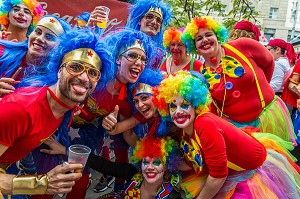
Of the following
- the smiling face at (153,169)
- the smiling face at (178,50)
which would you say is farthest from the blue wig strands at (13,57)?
the smiling face at (178,50)

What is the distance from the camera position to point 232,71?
116 inches

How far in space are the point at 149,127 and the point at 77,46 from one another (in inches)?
39.9

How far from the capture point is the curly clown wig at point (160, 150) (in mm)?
2512

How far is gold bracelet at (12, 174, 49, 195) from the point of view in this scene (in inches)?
71.9

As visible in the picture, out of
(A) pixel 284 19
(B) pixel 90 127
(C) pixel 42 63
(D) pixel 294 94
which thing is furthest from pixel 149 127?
(A) pixel 284 19

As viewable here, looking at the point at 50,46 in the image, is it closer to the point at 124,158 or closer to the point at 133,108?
the point at 133,108

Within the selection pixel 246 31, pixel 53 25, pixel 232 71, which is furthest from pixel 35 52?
pixel 246 31

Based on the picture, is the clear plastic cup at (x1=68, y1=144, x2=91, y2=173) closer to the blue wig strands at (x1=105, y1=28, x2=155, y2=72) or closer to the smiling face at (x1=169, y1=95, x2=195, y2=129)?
the smiling face at (x1=169, y1=95, x2=195, y2=129)

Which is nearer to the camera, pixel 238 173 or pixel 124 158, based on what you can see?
pixel 238 173

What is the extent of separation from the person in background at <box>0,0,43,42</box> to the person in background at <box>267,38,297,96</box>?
11.1ft

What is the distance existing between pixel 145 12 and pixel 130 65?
3.23 ft

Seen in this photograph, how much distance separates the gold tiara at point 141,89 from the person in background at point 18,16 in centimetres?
133

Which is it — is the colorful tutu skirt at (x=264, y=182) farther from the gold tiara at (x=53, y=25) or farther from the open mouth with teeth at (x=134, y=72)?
the gold tiara at (x=53, y=25)

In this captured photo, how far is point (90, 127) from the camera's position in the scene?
2887 millimetres
